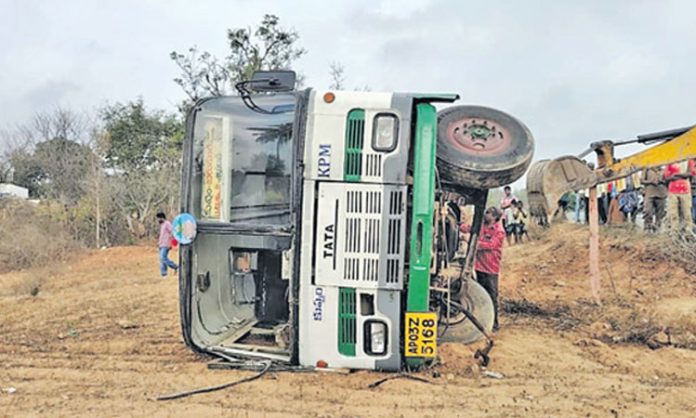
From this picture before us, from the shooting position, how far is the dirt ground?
475cm

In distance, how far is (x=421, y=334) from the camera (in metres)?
5.14

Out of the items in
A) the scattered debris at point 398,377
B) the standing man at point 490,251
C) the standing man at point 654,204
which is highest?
the standing man at point 654,204

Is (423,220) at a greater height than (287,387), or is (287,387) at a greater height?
(423,220)

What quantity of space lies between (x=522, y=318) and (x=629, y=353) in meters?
1.98

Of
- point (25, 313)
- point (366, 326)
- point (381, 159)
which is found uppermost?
point (381, 159)

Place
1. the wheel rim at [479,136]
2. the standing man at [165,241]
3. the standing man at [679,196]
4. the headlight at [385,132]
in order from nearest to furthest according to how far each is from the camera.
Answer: the headlight at [385,132]
the wheel rim at [479,136]
the standing man at [679,196]
the standing man at [165,241]

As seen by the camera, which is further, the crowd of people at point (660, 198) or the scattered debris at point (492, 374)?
the crowd of people at point (660, 198)

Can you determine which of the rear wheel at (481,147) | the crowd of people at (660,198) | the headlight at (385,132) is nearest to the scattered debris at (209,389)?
the headlight at (385,132)

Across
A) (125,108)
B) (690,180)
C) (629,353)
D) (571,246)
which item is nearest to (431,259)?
(629,353)

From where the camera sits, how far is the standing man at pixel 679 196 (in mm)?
11391

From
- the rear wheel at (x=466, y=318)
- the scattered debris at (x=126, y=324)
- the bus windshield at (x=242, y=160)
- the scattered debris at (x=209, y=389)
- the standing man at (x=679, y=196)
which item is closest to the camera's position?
the scattered debris at (x=209, y=389)

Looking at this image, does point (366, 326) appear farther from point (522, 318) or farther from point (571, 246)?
point (571, 246)

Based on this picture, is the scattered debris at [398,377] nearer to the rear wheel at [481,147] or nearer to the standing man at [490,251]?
the rear wheel at [481,147]

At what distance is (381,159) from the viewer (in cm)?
520
